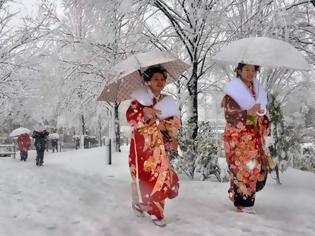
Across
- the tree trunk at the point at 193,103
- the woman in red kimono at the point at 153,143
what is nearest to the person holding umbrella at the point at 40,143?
the tree trunk at the point at 193,103

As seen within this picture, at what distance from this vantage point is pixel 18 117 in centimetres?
3431

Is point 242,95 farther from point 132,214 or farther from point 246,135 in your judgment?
point 132,214

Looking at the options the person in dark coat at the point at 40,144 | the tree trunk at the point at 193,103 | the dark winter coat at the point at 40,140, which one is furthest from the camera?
the dark winter coat at the point at 40,140

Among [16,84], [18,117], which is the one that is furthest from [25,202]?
[18,117]

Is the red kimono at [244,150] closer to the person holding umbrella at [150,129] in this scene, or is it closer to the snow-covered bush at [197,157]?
the person holding umbrella at [150,129]

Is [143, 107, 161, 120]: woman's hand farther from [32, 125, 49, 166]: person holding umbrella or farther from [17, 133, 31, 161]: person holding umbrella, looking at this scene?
[17, 133, 31, 161]: person holding umbrella

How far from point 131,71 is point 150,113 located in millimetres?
486

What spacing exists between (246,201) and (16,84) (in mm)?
12330

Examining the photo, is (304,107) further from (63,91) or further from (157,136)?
(157,136)

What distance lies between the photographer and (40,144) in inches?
627

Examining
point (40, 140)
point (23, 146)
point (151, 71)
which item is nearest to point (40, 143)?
point (40, 140)

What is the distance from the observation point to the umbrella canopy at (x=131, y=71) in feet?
15.7

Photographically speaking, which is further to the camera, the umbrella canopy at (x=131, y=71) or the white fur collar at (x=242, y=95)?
the white fur collar at (x=242, y=95)

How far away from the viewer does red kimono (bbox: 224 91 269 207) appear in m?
5.07
